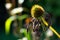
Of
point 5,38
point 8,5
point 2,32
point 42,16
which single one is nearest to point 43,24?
point 42,16

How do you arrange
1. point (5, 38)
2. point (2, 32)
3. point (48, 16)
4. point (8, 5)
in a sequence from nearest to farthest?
1. point (48, 16)
2. point (8, 5)
3. point (5, 38)
4. point (2, 32)

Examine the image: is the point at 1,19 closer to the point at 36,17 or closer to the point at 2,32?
the point at 2,32

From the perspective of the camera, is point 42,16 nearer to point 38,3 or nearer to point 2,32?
point 38,3

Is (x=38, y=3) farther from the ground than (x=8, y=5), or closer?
closer

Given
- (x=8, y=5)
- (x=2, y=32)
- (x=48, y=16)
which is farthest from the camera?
(x=2, y=32)

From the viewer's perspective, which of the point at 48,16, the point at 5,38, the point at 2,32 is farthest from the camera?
the point at 2,32

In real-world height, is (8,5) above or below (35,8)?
above

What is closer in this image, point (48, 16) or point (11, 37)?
point (48, 16)

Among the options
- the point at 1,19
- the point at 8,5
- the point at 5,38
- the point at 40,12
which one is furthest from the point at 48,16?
the point at 1,19

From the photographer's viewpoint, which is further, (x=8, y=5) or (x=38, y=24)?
(x=8, y=5)
